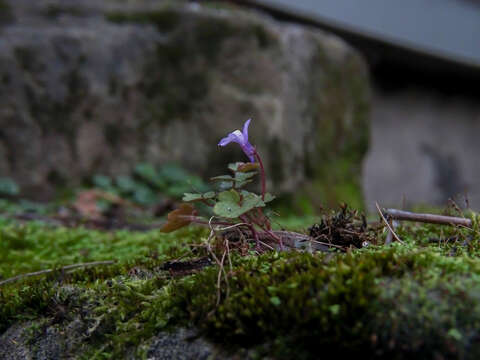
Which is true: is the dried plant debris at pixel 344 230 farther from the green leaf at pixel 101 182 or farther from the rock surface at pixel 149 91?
the rock surface at pixel 149 91

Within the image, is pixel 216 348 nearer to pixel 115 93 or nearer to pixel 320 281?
pixel 320 281

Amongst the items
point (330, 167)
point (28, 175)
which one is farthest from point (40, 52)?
point (330, 167)

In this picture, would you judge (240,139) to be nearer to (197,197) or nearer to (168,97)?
(197,197)

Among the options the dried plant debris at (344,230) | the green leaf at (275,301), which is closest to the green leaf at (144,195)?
the dried plant debris at (344,230)

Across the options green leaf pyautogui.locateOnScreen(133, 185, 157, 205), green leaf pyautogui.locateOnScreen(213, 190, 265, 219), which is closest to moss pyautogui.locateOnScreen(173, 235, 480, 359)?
green leaf pyautogui.locateOnScreen(213, 190, 265, 219)

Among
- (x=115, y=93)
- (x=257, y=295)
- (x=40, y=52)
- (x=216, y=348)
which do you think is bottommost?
(x=216, y=348)

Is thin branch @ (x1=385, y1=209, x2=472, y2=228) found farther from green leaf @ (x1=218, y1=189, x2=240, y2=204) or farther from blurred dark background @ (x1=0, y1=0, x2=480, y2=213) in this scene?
blurred dark background @ (x1=0, y1=0, x2=480, y2=213)

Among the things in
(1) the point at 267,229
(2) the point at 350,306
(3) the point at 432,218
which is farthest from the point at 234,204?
(3) the point at 432,218
